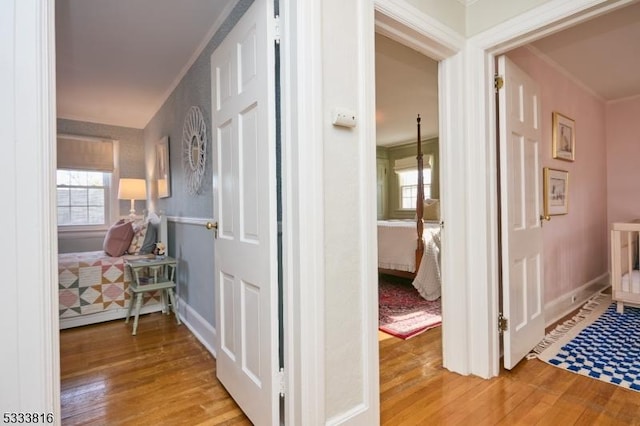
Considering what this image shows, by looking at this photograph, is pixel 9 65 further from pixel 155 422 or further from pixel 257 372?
pixel 155 422

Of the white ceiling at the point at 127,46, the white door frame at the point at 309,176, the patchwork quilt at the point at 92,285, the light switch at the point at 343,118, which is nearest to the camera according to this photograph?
the white door frame at the point at 309,176

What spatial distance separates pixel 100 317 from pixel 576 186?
5.02 m

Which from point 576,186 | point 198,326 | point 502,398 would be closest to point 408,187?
point 576,186

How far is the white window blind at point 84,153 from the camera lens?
15.0 feet

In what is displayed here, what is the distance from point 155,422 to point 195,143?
6.62 feet

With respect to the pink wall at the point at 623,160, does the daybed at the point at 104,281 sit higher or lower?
lower

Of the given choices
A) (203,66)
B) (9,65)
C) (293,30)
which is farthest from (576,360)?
(203,66)

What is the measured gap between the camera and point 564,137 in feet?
10.3

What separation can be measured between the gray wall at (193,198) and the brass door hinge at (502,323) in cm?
196

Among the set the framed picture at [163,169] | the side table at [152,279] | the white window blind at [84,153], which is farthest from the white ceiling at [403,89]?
the white window blind at [84,153]

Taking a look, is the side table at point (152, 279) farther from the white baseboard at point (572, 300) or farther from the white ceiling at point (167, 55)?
the white baseboard at point (572, 300)

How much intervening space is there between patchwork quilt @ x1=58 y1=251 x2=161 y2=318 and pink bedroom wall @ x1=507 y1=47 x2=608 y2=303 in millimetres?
3960

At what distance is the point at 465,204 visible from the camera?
6.50 ft

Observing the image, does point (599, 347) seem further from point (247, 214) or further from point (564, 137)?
point (247, 214)
